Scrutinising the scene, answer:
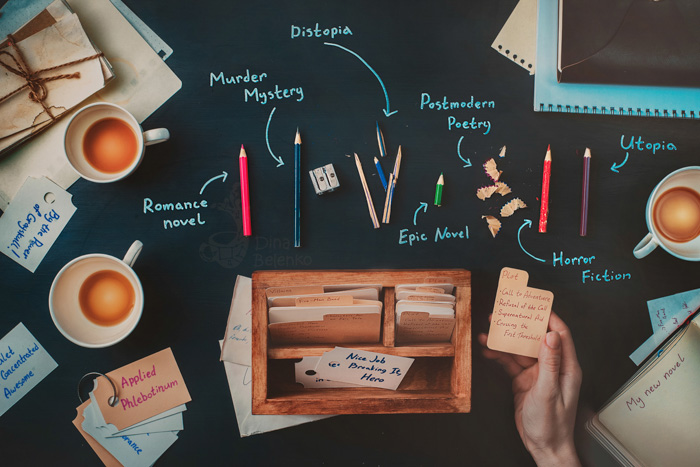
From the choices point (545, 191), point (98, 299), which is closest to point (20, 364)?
point (98, 299)

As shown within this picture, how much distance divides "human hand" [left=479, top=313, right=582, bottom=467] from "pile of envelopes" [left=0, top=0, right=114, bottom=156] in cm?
109

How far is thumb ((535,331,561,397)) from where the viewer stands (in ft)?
2.95

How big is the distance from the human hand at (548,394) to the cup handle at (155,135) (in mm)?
842

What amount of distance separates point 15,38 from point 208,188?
20.7 inches

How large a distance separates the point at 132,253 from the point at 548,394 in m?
0.95

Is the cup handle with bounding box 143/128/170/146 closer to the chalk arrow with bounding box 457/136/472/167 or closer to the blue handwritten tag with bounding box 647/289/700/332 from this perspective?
the chalk arrow with bounding box 457/136/472/167

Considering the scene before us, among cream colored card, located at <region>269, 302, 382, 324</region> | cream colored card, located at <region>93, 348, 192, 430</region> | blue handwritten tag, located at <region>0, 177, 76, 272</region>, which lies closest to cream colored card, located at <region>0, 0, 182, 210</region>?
blue handwritten tag, located at <region>0, 177, 76, 272</region>

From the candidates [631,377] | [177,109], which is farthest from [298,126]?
[631,377]

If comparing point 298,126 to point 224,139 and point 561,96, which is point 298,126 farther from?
point 561,96

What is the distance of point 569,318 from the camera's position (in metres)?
0.99

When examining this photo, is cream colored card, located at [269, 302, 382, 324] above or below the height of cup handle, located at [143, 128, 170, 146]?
below

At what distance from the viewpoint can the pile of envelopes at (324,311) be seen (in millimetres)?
817

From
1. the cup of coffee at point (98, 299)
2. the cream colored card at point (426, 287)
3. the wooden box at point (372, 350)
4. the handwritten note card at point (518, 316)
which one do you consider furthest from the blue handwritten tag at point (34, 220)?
the handwritten note card at point (518, 316)

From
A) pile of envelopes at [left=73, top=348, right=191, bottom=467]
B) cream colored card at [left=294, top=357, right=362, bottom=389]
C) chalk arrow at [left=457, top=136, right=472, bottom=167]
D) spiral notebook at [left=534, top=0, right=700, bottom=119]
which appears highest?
spiral notebook at [left=534, top=0, right=700, bottom=119]
